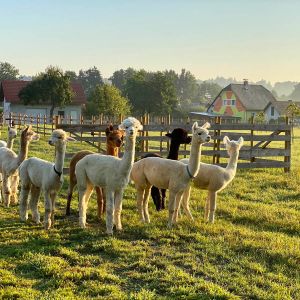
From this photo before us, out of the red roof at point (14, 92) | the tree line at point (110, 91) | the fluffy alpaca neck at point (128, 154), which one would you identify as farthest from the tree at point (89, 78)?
the fluffy alpaca neck at point (128, 154)

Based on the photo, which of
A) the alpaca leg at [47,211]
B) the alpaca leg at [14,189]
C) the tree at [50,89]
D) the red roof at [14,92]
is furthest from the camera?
the red roof at [14,92]

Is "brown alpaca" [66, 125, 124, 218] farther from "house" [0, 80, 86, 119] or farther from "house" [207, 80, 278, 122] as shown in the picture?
"house" [207, 80, 278, 122]

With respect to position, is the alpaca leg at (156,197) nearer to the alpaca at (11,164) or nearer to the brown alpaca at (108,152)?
the brown alpaca at (108,152)

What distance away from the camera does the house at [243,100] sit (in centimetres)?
6662

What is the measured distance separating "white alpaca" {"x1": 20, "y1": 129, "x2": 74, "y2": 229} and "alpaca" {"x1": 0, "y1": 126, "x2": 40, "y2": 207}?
0.92 meters

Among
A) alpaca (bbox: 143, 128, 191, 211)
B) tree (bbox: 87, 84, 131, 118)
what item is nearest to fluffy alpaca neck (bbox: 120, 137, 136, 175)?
alpaca (bbox: 143, 128, 191, 211)

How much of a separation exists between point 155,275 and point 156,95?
57438mm

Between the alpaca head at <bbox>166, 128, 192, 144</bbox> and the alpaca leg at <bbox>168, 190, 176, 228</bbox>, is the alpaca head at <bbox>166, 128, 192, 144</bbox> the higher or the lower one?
the higher one

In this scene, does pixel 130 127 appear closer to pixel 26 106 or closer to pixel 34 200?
pixel 34 200

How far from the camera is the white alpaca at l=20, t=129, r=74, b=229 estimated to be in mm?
7020

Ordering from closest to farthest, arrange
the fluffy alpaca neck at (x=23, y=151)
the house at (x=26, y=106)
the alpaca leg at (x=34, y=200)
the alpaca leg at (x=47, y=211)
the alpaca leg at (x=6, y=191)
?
the alpaca leg at (x=47, y=211) < the alpaca leg at (x=34, y=200) < the fluffy alpaca neck at (x=23, y=151) < the alpaca leg at (x=6, y=191) < the house at (x=26, y=106)

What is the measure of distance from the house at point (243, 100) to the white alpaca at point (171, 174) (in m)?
60.2

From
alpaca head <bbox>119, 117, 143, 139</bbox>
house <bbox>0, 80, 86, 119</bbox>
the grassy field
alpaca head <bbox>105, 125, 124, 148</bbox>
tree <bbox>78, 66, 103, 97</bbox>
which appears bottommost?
the grassy field

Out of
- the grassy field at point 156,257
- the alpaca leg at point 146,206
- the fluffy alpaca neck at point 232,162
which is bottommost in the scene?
the grassy field at point 156,257
